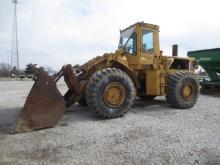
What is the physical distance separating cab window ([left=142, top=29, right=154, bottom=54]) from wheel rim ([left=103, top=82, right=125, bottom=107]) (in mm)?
1616

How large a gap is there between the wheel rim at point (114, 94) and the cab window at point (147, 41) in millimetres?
1616

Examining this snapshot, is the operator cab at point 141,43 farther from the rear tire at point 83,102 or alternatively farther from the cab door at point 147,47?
the rear tire at point 83,102

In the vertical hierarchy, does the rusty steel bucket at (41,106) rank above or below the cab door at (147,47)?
below

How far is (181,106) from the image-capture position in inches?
337

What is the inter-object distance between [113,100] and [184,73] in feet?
8.94

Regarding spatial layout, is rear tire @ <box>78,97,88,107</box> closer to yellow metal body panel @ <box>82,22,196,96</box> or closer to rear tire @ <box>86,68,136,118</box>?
yellow metal body panel @ <box>82,22,196,96</box>

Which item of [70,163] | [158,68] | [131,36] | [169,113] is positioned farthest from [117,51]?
[70,163]

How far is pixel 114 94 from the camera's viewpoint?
23.9 ft

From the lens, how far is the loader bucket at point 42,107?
Answer: 597 centimetres

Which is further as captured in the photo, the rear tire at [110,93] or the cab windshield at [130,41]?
the cab windshield at [130,41]

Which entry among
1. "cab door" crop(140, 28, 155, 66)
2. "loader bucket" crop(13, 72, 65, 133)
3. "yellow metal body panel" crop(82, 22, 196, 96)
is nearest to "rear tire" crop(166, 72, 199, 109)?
"yellow metal body panel" crop(82, 22, 196, 96)

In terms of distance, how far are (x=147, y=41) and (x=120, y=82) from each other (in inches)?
73.0

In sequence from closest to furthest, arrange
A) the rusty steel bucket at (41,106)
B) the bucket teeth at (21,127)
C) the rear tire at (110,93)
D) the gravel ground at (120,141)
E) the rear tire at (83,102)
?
the gravel ground at (120,141), the bucket teeth at (21,127), the rusty steel bucket at (41,106), the rear tire at (110,93), the rear tire at (83,102)

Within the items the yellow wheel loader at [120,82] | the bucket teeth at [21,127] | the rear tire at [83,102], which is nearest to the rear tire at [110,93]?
the yellow wheel loader at [120,82]
